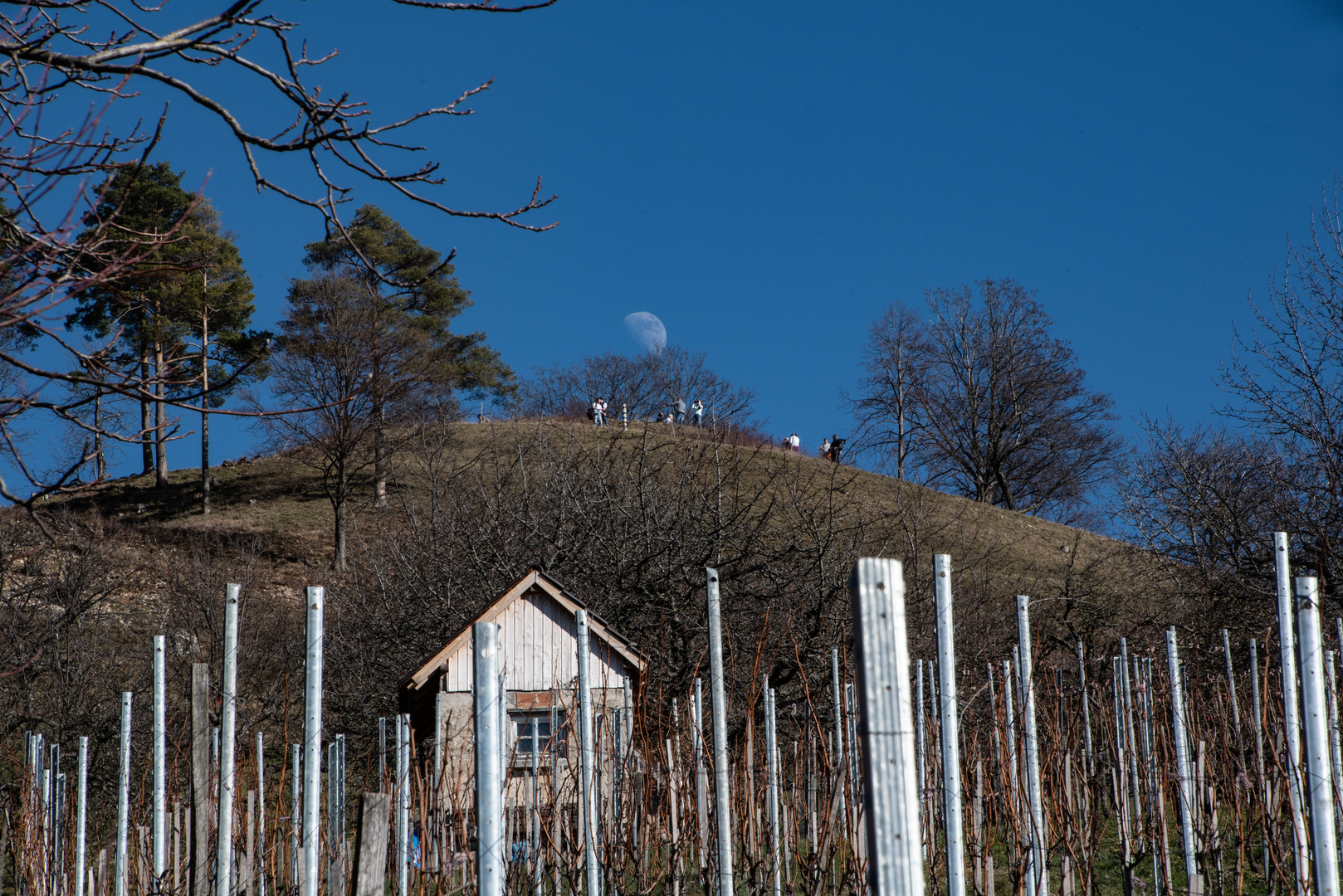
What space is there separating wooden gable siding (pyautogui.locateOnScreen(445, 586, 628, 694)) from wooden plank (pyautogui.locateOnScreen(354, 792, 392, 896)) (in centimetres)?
762

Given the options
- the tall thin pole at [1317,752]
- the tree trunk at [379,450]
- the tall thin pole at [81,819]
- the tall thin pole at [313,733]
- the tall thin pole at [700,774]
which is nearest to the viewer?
the tall thin pole at [1317,752]

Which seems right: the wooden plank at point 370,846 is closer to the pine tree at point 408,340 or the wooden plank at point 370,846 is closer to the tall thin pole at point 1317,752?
the tall thin pole at point 1317,752

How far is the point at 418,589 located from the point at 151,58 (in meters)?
12.7

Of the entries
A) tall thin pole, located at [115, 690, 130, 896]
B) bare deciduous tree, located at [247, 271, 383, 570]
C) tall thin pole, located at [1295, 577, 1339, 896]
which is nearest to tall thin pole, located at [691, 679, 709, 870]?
tall thin pole, located at [1295, 577, 1339, 896]

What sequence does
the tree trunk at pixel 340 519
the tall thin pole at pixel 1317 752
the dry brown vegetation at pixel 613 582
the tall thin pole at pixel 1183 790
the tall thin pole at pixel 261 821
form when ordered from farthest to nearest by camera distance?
1. the tree trunk at pixel 340 519
2. the dry brown vegetation at pixel 613 582
3. the tall thin pole at pixel 261 821
4. the tall thin pole at pixel 1183 790
5. the tall thin pole at pixel 1317 752

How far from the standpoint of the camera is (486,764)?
A: 2.23 m

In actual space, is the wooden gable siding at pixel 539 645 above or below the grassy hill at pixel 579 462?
below

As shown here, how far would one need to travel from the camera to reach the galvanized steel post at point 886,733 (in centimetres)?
125

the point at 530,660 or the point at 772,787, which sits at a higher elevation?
the point at 530,660

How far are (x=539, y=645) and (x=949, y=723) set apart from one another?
8945mm

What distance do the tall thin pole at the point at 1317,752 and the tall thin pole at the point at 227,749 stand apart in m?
2.86

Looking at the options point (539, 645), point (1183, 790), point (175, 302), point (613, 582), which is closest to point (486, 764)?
point (1183, 790)

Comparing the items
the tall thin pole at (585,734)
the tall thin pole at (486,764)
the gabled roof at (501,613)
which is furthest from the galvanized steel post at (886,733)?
the gabled roof at (501,613)

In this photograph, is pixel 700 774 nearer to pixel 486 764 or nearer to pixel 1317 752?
pixel 486 764
